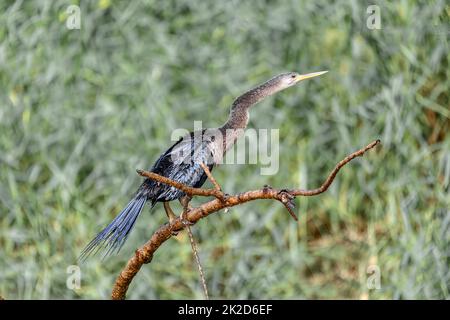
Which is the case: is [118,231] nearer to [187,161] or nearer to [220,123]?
[187,161]

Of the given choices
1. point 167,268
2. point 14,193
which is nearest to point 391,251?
point 167,268

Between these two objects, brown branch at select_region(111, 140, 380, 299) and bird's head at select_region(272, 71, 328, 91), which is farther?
bird's head at select_region(272, 71, 328, 91)

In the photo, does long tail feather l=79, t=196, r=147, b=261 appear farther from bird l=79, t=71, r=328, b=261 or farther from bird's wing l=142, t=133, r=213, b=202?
bird's wing l=142, t=133, r=213, b=202

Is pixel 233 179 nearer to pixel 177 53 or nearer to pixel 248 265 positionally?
pixel 248 265

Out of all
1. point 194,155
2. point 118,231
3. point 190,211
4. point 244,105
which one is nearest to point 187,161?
point 194,155

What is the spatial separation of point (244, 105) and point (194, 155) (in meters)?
0.25

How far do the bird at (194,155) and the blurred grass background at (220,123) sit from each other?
1871 millimetres

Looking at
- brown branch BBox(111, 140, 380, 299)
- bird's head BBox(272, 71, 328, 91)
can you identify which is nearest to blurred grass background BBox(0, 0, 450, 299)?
bird's head BBox(272, 71, 328, 91)

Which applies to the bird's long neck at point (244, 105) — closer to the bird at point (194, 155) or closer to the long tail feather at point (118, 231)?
the bird at point (194, 155)

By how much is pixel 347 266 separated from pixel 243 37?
56.6 inches

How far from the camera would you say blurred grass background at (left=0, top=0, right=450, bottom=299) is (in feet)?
17.6

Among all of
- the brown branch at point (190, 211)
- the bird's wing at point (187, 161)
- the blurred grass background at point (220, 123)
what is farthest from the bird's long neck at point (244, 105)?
the blurred grass background at point (220, 123)

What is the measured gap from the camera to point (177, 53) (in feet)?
18.7

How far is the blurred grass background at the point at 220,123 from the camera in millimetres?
5352
